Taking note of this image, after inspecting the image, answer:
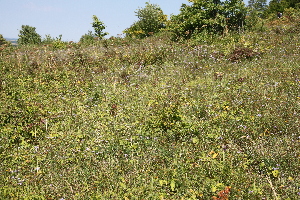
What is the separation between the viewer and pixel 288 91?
6.50 m

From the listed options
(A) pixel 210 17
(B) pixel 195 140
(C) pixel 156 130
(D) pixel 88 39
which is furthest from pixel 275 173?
(D) pixel 88 39

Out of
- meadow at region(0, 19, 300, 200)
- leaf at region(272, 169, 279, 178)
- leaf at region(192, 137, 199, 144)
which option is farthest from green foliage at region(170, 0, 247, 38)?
leaf at region(272, 169, 279, 178)

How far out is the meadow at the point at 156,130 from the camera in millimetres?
3637

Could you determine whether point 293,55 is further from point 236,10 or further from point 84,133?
point 84,133

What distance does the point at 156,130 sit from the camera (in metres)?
5.12

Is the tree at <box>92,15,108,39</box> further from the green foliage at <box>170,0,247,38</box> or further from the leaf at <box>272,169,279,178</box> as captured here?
the leaf at <box>272,169,279,178</box>

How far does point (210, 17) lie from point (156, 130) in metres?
11.7

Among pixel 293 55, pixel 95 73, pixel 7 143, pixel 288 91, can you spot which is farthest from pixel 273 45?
pixel 7 143

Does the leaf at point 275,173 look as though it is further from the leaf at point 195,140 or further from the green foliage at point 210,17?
the green foliage at point 210,17

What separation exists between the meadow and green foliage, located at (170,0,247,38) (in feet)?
15.7

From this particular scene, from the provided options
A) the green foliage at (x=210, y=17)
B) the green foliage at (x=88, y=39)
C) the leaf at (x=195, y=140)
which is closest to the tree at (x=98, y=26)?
the green foliage at (x=88, y=39)

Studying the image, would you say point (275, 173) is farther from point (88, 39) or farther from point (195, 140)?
point (88, 39)

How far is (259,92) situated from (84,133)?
4.68m

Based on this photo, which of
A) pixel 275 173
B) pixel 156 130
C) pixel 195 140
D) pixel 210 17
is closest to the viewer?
pixel 275 173
